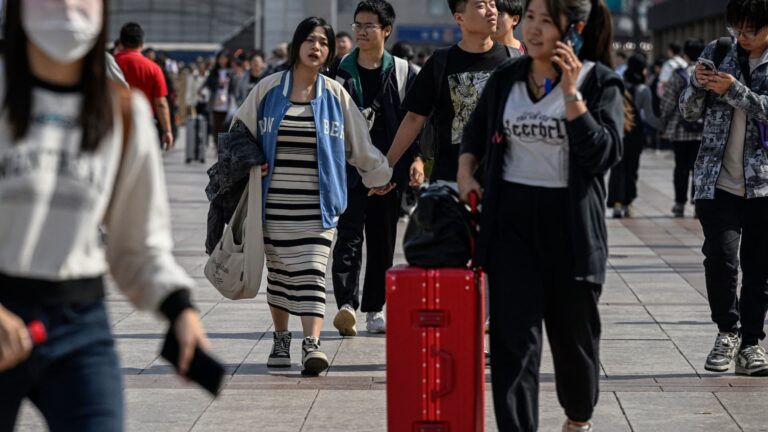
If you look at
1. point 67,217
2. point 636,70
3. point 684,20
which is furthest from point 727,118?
point 684,20

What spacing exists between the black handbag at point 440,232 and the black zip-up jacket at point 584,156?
9cm

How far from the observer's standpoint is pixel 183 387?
7086 mm

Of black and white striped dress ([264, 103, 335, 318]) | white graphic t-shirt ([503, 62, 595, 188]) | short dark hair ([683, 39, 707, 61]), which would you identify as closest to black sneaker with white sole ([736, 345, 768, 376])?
black and white striped dress ([264, 103, 335, 318])

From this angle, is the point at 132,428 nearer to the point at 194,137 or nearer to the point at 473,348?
the point at 473,348

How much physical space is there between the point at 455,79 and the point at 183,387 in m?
1.94

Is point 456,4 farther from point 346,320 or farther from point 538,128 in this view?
point 538,128

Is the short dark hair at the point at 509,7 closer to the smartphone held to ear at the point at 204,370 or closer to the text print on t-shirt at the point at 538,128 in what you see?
the text print on t-shirt at the point at 538,128

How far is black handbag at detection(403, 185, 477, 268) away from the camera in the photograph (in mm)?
5328

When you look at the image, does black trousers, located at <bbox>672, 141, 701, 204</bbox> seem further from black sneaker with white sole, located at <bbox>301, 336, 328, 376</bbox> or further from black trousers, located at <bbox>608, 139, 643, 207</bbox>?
black sneaker with white sole, located at <bbox>301, 336, 328, 376</bbox>

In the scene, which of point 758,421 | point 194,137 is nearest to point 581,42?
point 758,421

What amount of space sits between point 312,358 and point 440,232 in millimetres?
2174

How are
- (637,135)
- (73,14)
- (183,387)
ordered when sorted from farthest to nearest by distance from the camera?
(637,135) < (183,387) < (73,14)

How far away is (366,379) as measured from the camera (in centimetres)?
735

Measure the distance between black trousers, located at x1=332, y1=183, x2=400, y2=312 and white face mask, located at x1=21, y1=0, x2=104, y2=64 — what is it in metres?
5.12
